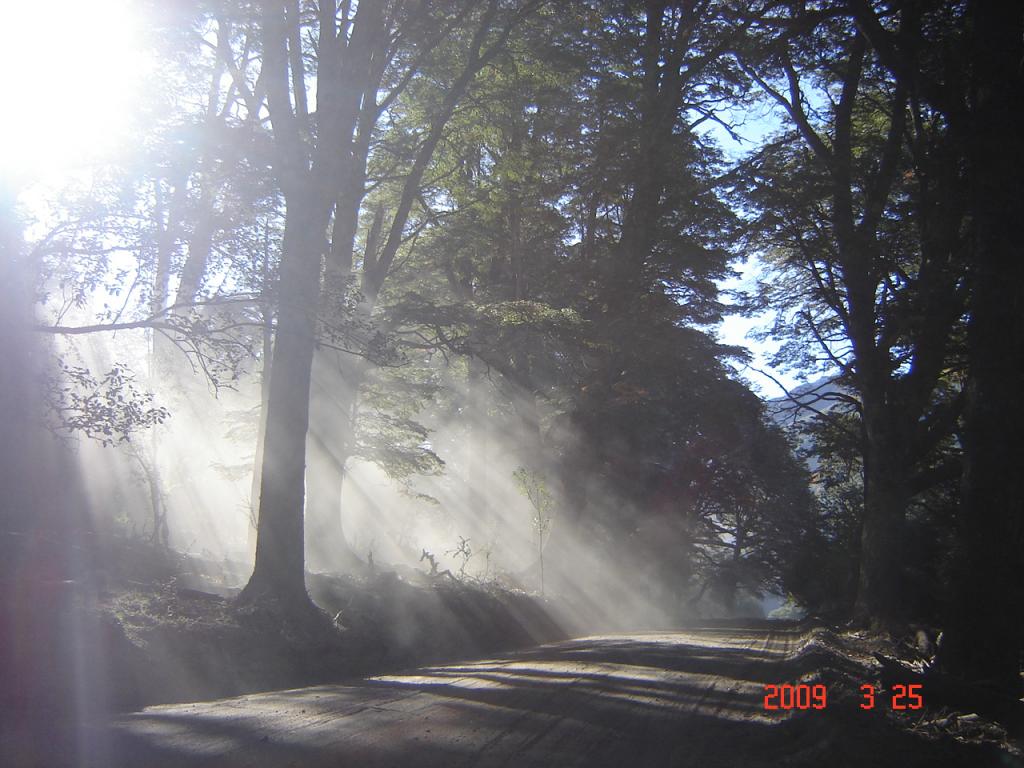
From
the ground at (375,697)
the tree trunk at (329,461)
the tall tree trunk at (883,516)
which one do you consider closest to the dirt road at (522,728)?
the ground at (375,697)

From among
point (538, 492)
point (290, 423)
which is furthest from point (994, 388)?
point (538, 492)

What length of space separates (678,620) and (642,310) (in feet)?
58.9

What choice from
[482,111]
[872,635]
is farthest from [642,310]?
[872,635]

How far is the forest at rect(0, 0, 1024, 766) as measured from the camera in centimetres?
885

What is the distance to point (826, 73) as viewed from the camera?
757 inches

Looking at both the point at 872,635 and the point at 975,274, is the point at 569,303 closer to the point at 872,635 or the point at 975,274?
the point at 872,635

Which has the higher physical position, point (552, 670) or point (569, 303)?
point (569, 303)
